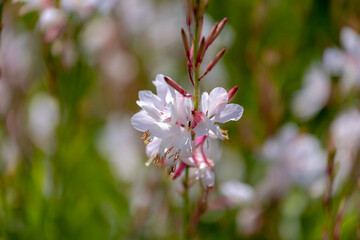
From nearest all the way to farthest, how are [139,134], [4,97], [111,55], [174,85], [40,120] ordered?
[174,85], [4,97], [40,120], [139,134], [111,55]

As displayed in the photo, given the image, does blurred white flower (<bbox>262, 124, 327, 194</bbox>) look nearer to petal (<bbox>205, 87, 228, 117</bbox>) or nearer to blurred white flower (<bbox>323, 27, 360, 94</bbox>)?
blurred white flower (<bbox>323, 27, 360, 94</bbox>)

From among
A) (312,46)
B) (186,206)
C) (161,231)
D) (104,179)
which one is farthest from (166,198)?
(312,46)

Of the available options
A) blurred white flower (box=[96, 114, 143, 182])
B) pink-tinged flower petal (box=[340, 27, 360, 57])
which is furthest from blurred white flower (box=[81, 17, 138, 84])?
pink-tinged flower petal (box=[340, 27, 360, 57])

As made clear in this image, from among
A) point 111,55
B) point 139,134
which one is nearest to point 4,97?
point 139,134

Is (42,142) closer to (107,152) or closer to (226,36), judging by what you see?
(107,152)

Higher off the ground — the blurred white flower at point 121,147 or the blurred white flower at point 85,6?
the blurred white flower at point 85,6

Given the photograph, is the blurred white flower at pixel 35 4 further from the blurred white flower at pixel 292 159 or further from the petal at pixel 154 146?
the blurred white flower at pixel 292 159

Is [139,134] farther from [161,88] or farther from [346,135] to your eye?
[161,88]

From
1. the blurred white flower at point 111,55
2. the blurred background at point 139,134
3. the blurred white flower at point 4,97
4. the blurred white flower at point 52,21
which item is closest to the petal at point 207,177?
the blurred background at point 139,134
